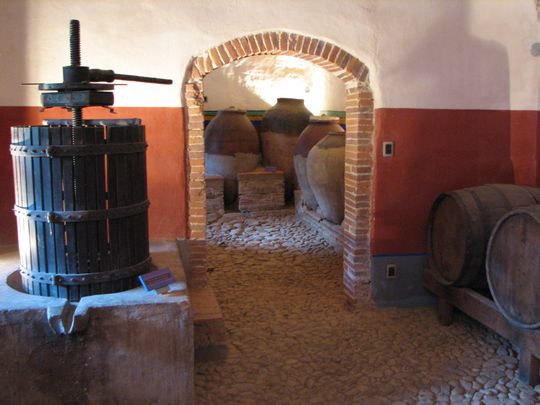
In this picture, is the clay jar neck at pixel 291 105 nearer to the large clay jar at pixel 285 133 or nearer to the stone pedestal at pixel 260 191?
the large clay jar at pixel 285 133

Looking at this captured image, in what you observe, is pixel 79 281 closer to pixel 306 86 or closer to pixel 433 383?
pixel 433 383

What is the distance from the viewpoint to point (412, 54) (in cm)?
477

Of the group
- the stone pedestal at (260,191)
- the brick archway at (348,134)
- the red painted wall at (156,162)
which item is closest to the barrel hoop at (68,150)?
the red painted wall at (156,162)

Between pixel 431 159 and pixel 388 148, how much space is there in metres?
0.46

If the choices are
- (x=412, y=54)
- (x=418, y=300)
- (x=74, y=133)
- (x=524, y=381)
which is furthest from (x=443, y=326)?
(x=74, y=133)

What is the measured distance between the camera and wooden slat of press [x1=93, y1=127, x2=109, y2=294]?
9.67 ft

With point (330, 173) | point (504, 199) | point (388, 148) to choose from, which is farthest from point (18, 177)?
point (330, 173)

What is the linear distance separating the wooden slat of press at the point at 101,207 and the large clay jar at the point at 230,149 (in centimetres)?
677

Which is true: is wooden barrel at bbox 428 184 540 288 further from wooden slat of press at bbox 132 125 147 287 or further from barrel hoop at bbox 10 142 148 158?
barrel hoop at bbox 10 142 148 158

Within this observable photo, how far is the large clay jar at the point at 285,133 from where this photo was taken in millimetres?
10078

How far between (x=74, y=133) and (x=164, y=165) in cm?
161

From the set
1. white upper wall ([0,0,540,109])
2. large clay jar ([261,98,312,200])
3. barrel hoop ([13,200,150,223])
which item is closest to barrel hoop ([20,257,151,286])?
barrel hoop ([13,200,150,223])

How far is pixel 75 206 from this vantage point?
292 cm

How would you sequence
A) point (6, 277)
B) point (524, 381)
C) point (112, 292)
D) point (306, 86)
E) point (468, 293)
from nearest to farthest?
point (112, 292)
point (6, 277)
point (524, 381)
point (468, 293)
point (306, 86)
